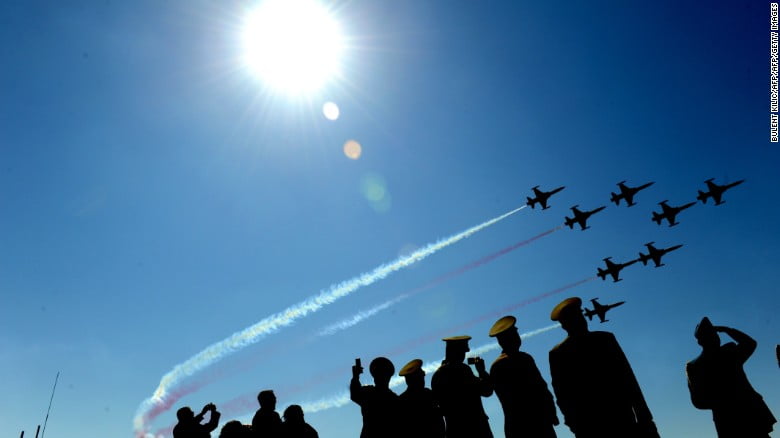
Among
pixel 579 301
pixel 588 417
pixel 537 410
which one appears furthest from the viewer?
pixel 537 410

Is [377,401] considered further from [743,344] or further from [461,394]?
[743,344]

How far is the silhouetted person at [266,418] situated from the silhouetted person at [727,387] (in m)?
7.75

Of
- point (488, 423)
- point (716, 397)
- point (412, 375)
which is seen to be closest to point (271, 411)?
point (412, 375)

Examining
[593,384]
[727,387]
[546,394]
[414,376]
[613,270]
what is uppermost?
[613,270]

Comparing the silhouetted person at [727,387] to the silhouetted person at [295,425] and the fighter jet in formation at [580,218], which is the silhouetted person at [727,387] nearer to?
the silhouetted person at [295,425]

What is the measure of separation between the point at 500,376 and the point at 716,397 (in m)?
3.52

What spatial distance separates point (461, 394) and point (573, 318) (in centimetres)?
252

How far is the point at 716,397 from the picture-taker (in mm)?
7023

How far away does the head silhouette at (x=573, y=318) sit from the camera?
6.39 m

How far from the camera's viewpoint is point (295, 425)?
841 centimetres

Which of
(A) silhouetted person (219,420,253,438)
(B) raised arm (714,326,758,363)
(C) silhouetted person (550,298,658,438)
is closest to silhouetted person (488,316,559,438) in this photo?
(C) silhouetted person (550,298,658,438)

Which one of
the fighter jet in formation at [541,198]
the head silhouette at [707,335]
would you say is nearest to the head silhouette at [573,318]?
the head silhouette at [707,335]

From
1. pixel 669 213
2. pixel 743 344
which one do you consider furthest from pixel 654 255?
pixel 743 344

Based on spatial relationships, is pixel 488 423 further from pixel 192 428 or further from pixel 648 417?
pixel 192 428
